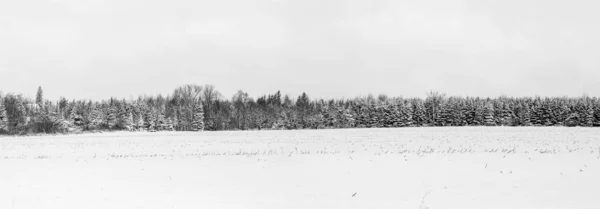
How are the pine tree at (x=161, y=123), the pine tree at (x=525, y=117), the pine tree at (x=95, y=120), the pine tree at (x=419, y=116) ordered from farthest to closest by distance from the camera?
1. the pine tree at (x=419, y=116)
2. the pine tree at (x=95, y=120)
3. the pine tree at (x=525, y=117)
4. the pine tree at (x=161, y=123)

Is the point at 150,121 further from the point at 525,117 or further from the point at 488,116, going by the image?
the point at 525,117

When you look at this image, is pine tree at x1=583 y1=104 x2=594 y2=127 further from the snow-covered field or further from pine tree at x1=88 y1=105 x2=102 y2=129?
pine tree at x1=88 y1=105 x2=102 y2=129

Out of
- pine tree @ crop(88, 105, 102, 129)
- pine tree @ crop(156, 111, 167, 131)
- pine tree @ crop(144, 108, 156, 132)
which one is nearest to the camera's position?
pine tree @ crop(156, 111, 167, 131)

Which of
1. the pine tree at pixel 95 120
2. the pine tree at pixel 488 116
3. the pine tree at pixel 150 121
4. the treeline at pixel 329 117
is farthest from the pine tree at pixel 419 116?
the pine tree at pixel 95 120

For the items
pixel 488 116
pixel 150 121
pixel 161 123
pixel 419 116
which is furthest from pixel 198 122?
pixel 488 116

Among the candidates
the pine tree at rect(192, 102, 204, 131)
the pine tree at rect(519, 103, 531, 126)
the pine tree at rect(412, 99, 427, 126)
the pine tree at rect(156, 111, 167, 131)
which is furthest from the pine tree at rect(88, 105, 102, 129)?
the pine tree at rect(519, 103, 531, 126)

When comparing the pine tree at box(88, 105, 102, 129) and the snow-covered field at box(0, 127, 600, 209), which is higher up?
the pine tree at box(88, 105, 102, 129)

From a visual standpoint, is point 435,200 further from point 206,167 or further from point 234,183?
point 206,167

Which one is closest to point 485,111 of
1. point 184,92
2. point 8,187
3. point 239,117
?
point 239,117

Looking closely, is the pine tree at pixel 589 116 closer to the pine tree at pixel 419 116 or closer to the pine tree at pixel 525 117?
the pine tree at pixel 525 117

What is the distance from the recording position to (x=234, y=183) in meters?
12.3

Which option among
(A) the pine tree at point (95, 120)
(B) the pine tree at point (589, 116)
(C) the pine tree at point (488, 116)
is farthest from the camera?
(A) the pine tree at point (95, 120)

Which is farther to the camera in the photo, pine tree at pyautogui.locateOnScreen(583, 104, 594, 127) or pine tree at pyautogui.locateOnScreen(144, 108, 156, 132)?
pine tree at pyautogui.locateOnScreen(144, 108, 156, 132)

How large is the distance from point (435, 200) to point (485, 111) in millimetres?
87991
